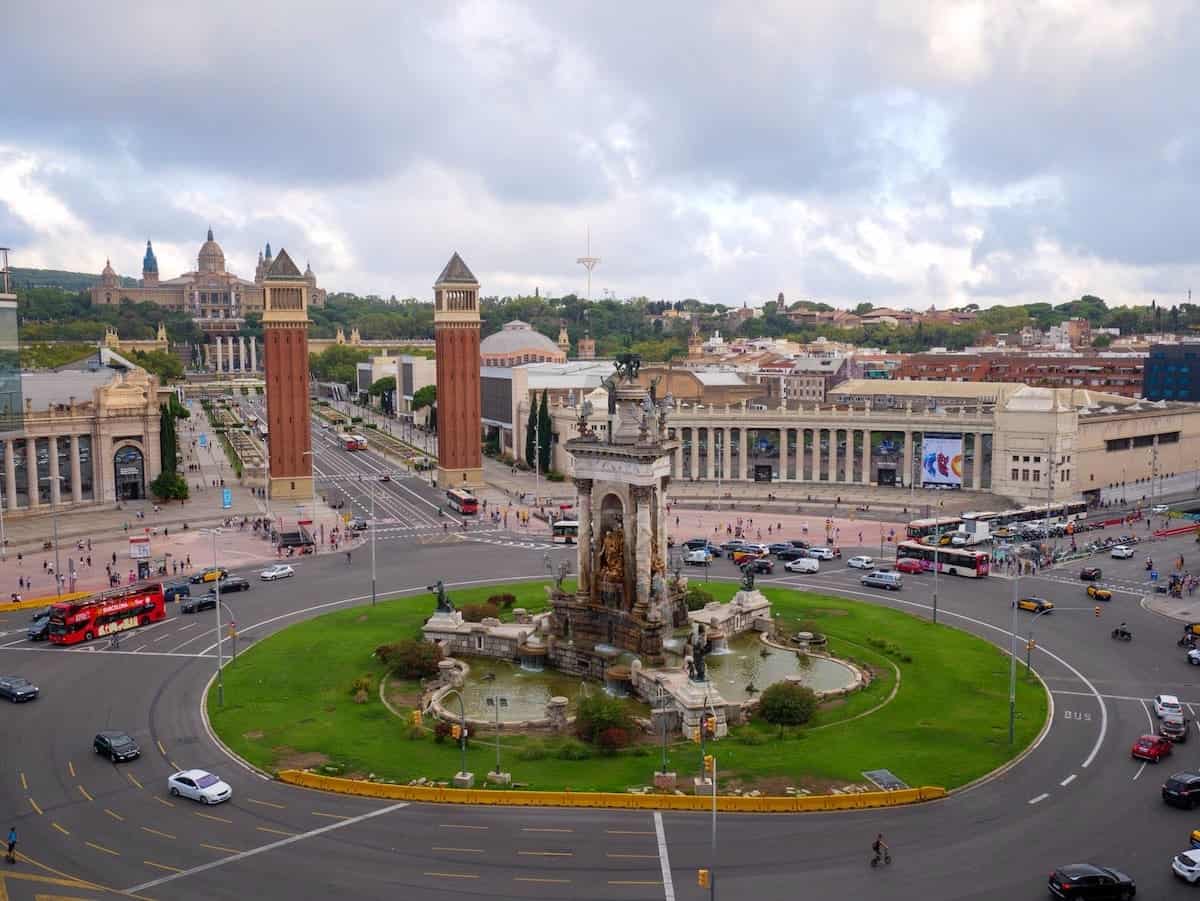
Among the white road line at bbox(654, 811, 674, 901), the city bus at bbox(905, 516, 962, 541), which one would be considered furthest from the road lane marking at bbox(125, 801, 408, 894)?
the city bus at bbox(905, 516, 962, 541)

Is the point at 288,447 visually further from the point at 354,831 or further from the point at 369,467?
the point at 354,831

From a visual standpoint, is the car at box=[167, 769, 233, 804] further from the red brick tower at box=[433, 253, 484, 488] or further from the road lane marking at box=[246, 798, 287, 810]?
the red brick tower at box=[433, 253, 484, 488]

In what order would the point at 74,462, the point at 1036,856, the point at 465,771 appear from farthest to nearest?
the point at 74,462 < the point at 465,771 < the point at 1036,856

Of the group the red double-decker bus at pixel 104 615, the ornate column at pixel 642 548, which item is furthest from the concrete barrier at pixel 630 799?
the red double-decker bus at pixel 104 615

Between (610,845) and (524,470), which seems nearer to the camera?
(610,845)

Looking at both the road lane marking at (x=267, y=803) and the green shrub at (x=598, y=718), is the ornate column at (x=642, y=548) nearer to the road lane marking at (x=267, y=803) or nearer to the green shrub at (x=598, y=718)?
the green shrub at (x=598, y=718)

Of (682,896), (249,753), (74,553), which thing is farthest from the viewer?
(74,553)

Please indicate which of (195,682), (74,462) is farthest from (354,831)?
(74,462)
